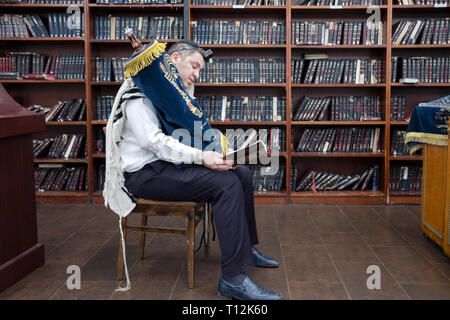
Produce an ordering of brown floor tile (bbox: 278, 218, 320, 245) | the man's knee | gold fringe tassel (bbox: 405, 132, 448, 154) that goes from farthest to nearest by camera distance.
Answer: brown floor tile (bbox: 278, 218, 320, 245) → gold fringe tassel (bbox: 405, 132, 448, 154) → the man's knee

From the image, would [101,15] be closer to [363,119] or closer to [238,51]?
[238,51]

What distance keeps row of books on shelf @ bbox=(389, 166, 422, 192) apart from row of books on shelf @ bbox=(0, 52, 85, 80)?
2.77 meters

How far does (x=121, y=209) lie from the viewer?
6.66 feet

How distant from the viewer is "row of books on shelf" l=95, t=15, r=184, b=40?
3816 millimetres

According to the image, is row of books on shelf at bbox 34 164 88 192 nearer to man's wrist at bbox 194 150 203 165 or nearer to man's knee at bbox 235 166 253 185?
man's knee at bbox 235 166 253 185

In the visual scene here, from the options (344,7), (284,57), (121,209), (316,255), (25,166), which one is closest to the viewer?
(121,209)

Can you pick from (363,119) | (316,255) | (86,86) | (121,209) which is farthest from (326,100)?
(121,209)

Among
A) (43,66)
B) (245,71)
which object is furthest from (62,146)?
(245,71)

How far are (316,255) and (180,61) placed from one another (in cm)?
128

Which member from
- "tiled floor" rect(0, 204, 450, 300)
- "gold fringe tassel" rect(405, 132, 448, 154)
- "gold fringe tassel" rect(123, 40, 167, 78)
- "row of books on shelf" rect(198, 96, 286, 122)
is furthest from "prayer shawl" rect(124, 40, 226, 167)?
"row of books on shelf" rect(198, 96, 286, 122)

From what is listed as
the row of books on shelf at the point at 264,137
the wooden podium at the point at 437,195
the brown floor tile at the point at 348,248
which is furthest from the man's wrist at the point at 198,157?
the row of books on shelf at the point at 264,137

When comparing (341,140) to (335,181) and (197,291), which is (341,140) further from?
(197,291)

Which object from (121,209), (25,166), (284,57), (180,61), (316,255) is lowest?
(316,255)

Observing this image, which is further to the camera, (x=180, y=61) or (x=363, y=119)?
(x=363, y=119)
